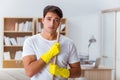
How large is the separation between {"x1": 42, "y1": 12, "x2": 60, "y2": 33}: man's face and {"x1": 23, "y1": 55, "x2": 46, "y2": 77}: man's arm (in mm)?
199

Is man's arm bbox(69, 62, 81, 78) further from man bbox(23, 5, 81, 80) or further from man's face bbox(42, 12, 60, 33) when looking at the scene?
man's face bbox(42, 12, 60, 33)

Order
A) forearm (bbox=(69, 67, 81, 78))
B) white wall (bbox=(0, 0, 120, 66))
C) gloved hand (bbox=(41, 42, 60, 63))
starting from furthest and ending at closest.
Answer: white wall (bbox=(0, 0, 120, 66)), forearm (bbox=(69, 67, 81, 78)), gloved hand (bbox=(41, 42, 60, 63))

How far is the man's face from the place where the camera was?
1816 millimetres

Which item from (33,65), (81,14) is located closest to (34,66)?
(33,65)

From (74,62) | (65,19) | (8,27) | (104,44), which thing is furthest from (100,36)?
(74,62)

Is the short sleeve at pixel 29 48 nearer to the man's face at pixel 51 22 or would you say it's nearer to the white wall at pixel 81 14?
the man's face at pixel 51 22

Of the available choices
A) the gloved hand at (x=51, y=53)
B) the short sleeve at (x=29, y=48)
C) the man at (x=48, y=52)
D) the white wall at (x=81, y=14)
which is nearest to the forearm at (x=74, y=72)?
the man at (x=48, y=52)

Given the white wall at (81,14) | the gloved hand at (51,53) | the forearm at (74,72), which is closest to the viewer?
the gloved hand at (51,53)

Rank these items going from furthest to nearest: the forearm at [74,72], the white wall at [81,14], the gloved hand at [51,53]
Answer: the white wall at [81,14] < the forearm at [74,72] < the gloved hand at [51,53]

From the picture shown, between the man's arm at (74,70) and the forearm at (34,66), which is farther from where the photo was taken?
the man's arm at (74,70)

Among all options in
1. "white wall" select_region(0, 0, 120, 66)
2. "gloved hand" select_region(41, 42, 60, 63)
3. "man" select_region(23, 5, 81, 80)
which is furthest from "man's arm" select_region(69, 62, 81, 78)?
"white wall" select_region(0, 0, 120, 66)

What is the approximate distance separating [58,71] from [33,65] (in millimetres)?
162

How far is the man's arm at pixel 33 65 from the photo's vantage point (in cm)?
177

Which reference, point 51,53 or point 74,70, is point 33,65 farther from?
point 74,70
